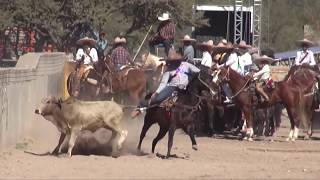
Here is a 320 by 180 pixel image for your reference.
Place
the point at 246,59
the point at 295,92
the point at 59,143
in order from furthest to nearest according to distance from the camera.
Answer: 1. the point at 246,59
2. the point at 295,92
3. the point at 59,143

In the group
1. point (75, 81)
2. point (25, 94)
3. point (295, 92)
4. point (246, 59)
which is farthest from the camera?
point (246, 59)

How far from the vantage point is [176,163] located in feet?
49.7

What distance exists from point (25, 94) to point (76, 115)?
361cm

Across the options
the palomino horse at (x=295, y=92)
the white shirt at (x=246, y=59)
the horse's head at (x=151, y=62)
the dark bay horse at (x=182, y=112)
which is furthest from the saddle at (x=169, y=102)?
the horse's head at (x=151, y=62)

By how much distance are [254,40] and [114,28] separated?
8528mm

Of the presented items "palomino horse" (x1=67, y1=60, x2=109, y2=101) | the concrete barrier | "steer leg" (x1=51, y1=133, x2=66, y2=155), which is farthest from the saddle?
"palomino horse" (x1=67, y1=60, x2=109, y2=101)

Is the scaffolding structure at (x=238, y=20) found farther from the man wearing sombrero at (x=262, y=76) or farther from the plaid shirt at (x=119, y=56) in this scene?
the man wearing sombrero at (x=262, y=76)

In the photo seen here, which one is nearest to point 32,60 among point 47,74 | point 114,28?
point 47,74

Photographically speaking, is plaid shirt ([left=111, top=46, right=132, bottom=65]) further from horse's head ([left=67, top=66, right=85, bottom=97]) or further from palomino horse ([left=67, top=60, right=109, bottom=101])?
horse's head ([left=67, top=66, right=85, bottom=97])

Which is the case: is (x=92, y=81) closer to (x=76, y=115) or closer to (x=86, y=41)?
(x=86, y=41)

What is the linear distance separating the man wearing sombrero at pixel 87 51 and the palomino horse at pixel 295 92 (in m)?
5.50

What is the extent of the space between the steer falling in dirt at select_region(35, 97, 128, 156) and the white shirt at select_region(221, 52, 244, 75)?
6861 millimetres

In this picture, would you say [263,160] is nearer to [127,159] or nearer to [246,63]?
[127,159]

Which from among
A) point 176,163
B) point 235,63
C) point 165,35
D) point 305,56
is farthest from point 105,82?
point 176,163
